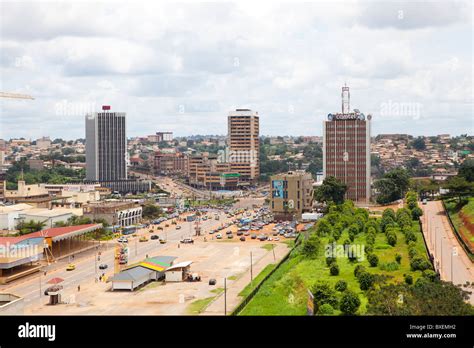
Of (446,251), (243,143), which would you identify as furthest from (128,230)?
(243,143)

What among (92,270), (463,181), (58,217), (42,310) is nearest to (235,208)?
(58,217)

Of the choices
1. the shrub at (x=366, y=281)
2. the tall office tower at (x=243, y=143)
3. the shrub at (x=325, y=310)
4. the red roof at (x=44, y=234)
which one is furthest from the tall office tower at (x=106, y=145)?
the shrub at (x=325, y=310)

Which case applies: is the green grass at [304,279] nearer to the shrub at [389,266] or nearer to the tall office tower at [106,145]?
the shrub at [389,266]

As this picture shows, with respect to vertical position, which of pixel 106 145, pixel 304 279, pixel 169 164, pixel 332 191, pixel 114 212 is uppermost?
pixel 106 145

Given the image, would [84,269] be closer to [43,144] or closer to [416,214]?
[416,214]

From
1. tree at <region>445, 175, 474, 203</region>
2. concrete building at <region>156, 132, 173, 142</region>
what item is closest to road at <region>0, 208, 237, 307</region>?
tree at <region>445, 175, 474, 203</region>

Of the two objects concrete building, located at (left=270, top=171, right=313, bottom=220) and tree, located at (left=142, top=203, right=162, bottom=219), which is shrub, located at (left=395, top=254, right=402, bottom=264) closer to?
concrete building, located at (left=270, top=171, right=313, bottom=220)
